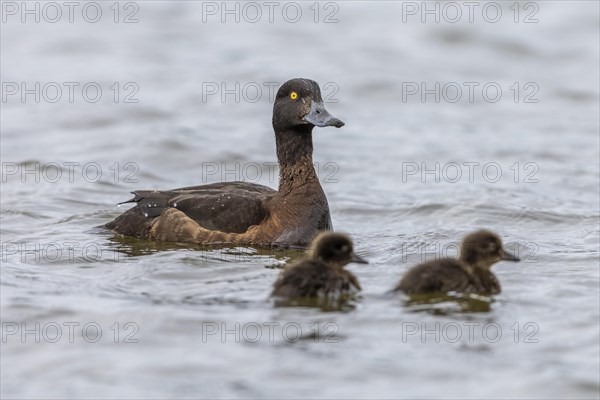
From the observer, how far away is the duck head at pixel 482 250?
10.1 meters

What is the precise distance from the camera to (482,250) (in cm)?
1012

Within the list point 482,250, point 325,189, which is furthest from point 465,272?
point 325,189

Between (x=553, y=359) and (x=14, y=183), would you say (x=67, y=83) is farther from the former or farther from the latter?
(x=553, y=359)

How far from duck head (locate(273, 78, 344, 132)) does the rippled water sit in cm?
133

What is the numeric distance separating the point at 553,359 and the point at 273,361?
6.25ft

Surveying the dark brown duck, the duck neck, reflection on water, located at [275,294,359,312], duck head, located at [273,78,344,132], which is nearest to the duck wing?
the dark brown duck

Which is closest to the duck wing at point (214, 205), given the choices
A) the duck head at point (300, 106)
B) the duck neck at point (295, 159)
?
the duck neck at point (295, 159)

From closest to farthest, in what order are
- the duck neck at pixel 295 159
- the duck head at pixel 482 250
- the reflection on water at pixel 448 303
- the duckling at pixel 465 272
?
the reflection on water at pixel 448 303, the duckling at pixel 465 272, the duck head at pixel 482 250, the duck neck at pixel 295 159

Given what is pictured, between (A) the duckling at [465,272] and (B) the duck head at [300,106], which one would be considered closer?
(A) the duckling at [465,272]

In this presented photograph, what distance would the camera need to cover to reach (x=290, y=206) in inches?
472

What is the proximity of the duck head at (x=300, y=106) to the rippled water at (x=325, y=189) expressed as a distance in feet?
4.37

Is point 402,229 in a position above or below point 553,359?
above

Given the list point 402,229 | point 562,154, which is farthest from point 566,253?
point 562,154

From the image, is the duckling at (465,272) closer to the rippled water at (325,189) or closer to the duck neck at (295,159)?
the rippled water at (325,189)
